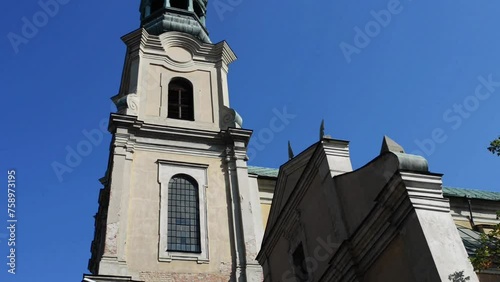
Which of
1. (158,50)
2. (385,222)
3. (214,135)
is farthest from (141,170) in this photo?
(385,222)

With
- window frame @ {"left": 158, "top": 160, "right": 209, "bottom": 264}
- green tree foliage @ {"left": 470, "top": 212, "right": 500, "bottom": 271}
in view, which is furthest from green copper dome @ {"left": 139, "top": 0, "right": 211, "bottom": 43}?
green tree foliage @ {"left": 470, "top": 212, "right": 500, "bottom": 271}

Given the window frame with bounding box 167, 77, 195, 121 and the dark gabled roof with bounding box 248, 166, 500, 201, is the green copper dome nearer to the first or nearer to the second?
the window frame with bounding box 167, 77, 195, 121

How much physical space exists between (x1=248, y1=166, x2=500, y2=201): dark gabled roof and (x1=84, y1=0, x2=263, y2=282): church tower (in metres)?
3.34

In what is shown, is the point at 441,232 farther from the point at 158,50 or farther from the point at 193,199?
the point at 158,50

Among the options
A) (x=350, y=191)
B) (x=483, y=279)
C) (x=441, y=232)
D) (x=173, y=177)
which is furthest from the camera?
(x=173, y=177)

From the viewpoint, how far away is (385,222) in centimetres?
905

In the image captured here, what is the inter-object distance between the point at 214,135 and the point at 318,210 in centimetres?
906

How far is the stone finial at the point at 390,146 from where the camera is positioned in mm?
Answer: 9484

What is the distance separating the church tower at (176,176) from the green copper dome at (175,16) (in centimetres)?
120

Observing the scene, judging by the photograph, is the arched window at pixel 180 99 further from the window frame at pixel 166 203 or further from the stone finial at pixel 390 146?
the stone finial at pixel 390 146

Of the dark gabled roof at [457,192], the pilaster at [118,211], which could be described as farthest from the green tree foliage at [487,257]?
the dark gabled roof at [457,192]

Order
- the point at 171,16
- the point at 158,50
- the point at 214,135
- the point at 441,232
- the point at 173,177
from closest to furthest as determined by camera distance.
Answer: the point at 441,232
the point at 173,177
the point at 214,135
the point at 158,50
the point at 171,16

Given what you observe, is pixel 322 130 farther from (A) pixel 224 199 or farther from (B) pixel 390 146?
(A) pixel 224 199

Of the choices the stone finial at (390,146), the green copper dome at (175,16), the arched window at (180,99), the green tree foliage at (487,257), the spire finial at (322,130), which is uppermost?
the green copper dome at (175,16)
